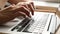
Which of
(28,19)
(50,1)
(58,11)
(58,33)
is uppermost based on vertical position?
(50,1)

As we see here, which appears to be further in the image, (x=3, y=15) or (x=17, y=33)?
(x=3, y=15)

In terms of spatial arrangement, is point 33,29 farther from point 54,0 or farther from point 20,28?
point 54,0

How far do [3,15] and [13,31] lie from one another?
0.64ft

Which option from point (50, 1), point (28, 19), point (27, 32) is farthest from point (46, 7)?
point (27, 32)

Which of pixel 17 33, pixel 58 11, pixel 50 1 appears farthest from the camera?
pixel 50 1

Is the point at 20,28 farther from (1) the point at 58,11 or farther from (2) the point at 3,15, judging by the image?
(1) the point at 58,11

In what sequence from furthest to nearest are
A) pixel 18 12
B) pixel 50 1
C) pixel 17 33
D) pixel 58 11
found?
pixel 50 1
pixel 58 11
pixel 18 12
pixel 17 33

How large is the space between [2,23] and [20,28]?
0.50 feet

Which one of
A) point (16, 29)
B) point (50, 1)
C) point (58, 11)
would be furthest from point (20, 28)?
point (50, 1)

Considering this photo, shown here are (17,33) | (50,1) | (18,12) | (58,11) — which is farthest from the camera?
(50,1)

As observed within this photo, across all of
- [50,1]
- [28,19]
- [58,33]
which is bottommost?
[58,33]

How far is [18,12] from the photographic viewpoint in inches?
28.5

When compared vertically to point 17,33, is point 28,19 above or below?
above

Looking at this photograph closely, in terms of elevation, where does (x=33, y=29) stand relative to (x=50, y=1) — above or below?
below
